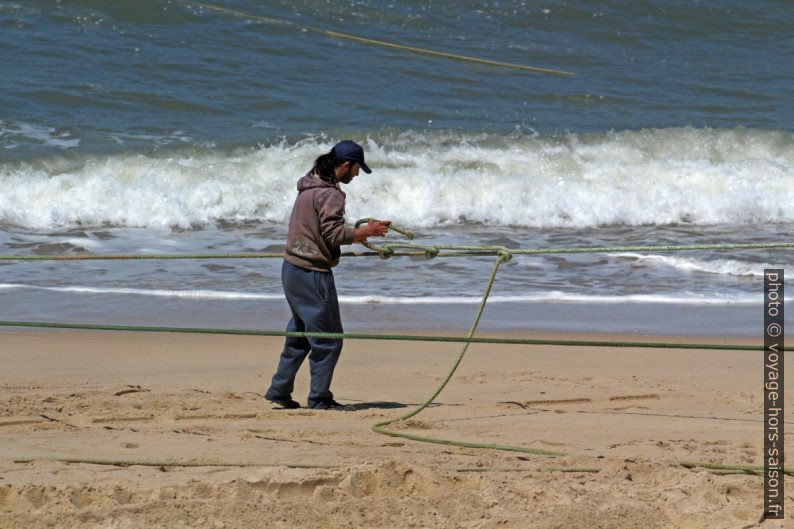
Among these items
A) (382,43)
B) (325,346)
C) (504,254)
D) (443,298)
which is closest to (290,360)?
(325,346)

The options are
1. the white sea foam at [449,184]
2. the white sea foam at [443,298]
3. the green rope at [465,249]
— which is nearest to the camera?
the green rope at [465,249]

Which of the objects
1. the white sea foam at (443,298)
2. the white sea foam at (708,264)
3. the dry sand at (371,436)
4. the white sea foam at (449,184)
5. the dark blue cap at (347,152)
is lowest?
the dry sand at (371,436)

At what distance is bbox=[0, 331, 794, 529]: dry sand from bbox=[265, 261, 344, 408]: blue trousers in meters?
0.17

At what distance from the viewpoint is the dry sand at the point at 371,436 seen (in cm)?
424

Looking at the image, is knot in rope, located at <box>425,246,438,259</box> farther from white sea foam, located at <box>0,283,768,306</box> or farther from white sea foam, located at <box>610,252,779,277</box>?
white sea foam, located at <box>610,252,779,277</box>

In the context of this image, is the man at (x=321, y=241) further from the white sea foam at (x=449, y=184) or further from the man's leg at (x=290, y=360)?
the white sea foam at (x=449, y=184)

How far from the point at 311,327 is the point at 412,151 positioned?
8.37 metres

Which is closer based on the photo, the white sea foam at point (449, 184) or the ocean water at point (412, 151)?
the ocean water at point (412, 151)

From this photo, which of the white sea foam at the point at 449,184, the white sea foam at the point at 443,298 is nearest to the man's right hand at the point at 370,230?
the white sea foam at the point at 443,298

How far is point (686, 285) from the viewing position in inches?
359

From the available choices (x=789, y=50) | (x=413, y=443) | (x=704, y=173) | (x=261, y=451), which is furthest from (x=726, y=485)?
(x=789, y=50)

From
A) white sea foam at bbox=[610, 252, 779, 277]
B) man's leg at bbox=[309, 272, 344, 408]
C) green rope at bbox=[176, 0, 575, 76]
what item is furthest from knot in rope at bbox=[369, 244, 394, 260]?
green rope at bbox=[176, 0, 575, 76]

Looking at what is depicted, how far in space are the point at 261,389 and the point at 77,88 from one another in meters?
9.53

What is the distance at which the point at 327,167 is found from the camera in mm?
5629
